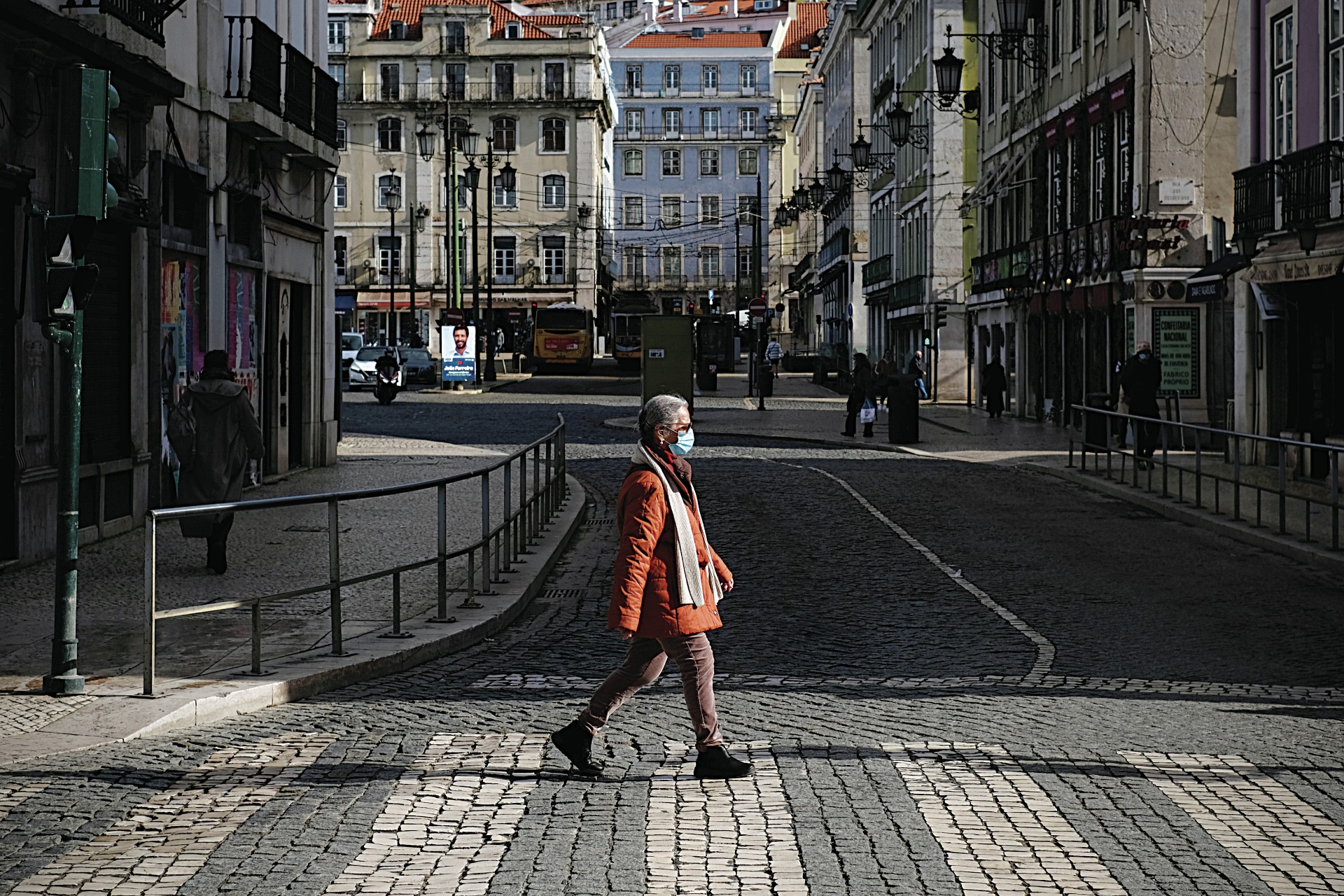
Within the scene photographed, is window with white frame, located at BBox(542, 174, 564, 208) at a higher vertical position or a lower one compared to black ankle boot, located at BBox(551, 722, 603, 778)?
higher

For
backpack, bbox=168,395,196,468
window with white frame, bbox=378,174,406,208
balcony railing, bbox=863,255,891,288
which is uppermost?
window with white frame, bbox=378,174,406,208

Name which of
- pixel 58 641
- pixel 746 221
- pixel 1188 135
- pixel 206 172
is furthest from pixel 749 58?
pixel 58 641

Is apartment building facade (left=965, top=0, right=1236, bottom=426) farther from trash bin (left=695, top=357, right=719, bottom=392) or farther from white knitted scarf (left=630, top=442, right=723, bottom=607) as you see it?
white knitted scarf (left=630, top=442, right=723, bottom=607)

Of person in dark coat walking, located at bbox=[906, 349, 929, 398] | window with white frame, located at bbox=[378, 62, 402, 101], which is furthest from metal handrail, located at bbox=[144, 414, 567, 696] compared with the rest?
window with white frame, located at bbox=[378, 62, 402, 101]

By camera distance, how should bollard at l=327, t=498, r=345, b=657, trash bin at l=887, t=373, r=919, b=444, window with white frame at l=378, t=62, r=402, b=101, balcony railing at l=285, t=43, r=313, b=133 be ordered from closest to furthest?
bollard at l=327, t=498, r=345, b=657, balcony railing at l=285, t=43, r=313, b=133, trash bin at l=887, t=373, r=919, b=444, window with white frame at l=378, t=62, r=402, b=101

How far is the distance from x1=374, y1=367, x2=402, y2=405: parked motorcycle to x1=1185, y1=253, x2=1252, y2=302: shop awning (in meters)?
22.8

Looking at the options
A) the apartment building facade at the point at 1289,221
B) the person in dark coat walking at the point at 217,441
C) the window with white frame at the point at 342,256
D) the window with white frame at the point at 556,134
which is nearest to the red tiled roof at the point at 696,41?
the window with white frame at the point at 556,134

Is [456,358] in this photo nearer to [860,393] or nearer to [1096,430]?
[860,393]

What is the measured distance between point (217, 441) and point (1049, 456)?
1804 cm

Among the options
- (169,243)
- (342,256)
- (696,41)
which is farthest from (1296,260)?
(696,41)

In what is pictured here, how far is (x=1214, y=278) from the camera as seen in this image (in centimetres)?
2927

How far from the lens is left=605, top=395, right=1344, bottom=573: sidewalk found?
1797cm

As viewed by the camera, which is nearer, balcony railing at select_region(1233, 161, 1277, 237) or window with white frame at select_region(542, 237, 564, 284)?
balcony railing at select_region(1233, 161, 1277, 237)

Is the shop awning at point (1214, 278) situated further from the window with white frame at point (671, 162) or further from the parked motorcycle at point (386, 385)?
the window with white frame at point (671, 162)
